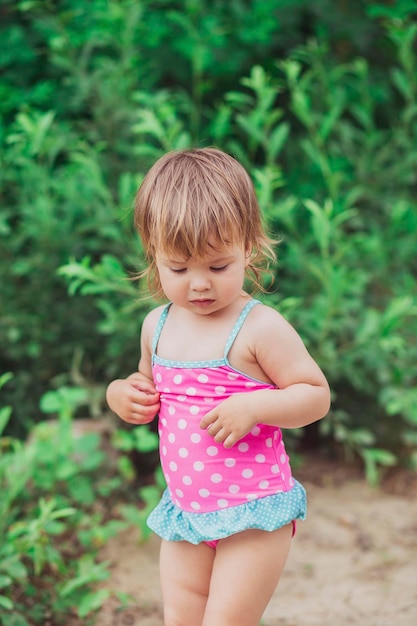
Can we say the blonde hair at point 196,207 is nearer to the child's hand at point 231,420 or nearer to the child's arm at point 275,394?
the child's arm at point 275,394

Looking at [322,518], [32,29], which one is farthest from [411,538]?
[32,29]

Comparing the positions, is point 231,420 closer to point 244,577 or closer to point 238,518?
point 238,518

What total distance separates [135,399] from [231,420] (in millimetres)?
336

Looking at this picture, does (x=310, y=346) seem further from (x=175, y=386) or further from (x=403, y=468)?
(x=175, y=386)

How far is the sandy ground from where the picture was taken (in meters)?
2.75

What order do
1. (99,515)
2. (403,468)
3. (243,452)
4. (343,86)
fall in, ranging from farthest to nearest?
1. (343,86)
2. (403,468)
3. (99,515)
4. (243,452)

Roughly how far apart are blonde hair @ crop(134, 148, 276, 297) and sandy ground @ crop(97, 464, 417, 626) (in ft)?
4.62

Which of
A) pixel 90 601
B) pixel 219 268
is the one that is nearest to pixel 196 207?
pixel 219 268

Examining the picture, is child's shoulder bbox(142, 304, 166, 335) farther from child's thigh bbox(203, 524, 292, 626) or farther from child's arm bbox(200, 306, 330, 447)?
child's thigh bbox(203, 524, 292, 626)

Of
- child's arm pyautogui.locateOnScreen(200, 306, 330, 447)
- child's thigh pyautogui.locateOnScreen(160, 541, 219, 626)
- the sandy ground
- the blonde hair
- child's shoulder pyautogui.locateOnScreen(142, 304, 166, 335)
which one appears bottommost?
the sandy ground

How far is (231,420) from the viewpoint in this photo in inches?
70.7

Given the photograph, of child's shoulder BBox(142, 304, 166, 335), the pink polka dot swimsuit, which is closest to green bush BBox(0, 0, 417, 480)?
child's shoulder BBox(142, 304, 166, 335)

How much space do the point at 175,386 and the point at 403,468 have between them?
2112mm

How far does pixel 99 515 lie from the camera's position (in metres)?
3.09
